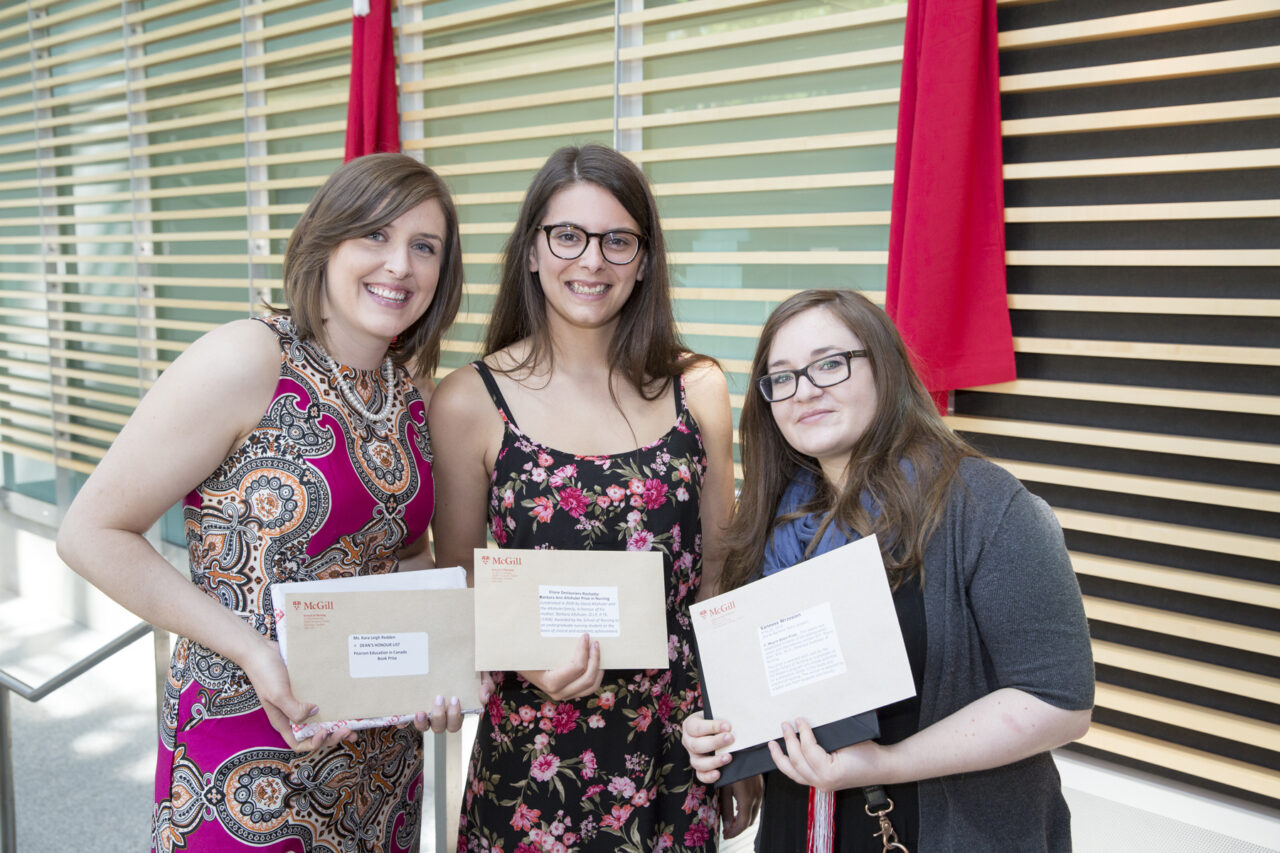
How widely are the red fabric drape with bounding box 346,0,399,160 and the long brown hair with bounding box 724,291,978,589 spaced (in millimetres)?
2991

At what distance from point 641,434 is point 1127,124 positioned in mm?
1669

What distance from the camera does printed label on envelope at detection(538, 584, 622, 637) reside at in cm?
152

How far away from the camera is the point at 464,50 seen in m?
4.17

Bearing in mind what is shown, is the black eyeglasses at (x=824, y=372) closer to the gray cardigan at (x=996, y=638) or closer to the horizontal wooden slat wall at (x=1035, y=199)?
the gray cardigan at (x=996, y=638)

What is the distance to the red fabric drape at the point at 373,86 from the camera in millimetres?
4102

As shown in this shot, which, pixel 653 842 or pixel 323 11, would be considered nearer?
pixel 653 842

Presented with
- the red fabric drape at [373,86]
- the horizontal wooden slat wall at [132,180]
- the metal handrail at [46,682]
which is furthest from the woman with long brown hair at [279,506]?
the horizontal wooden slat wall at [132,180]

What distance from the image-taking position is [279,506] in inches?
58.7

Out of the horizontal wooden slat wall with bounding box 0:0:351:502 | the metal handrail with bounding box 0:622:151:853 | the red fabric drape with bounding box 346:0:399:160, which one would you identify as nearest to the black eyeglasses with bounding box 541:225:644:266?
the metal handrail with bounding box 0:622:151:853

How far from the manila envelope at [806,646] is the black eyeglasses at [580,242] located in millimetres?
712

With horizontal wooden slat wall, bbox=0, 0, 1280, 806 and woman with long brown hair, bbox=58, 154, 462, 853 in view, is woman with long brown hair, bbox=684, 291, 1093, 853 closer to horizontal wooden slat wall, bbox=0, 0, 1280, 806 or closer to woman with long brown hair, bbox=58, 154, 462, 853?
woman with long brown hair, bbox=58, 154, 462, 853

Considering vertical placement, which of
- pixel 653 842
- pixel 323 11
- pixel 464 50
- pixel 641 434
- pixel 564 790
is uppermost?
pixel 323 11

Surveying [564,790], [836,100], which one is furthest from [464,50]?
[564,790]

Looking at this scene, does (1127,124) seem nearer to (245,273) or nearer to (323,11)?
(323,11)
